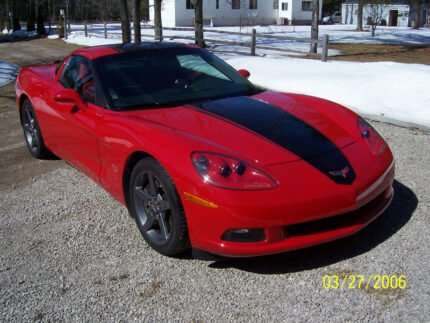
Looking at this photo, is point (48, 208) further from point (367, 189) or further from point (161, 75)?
point (367, 189)

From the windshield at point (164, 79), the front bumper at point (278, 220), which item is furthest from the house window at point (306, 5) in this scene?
the front bumper at point (278, 220)

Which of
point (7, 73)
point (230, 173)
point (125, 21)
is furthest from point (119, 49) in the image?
point (125, 21)

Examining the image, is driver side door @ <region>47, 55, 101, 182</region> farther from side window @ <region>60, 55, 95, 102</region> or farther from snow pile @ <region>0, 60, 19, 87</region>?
snow pile @ <region>0, 60, 19, 87</region>

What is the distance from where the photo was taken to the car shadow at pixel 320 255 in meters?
3.13

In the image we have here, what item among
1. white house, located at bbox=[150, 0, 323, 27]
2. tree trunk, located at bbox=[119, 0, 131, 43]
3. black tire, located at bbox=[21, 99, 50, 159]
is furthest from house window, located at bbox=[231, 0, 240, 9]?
black tire, located at bbox=[21, 99, 50, 159]

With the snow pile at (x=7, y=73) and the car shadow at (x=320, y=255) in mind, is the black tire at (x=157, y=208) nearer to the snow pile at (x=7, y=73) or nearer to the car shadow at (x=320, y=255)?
the car shadow at (x=320, y=255)

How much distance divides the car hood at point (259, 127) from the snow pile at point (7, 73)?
32.5 feet

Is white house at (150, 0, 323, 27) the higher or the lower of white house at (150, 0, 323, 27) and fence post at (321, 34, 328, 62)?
the higher

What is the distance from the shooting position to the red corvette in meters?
2.84

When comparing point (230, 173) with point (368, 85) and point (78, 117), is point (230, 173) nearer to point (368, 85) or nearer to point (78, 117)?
point (78, 117)

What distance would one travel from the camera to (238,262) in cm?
321

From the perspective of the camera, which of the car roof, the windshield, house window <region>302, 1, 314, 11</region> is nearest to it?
the windshield

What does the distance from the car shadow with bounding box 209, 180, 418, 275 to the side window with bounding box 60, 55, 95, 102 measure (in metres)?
1.88

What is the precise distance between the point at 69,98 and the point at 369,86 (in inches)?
216
